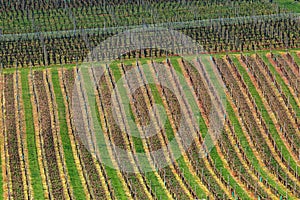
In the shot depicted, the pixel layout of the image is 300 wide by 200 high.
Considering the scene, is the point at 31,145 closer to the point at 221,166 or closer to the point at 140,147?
the point at 140,147

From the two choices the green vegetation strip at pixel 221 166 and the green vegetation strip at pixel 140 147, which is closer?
the green vegetation strip at pixel 221 166

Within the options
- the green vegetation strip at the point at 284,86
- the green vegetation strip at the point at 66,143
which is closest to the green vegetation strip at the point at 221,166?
the green vegetation strip at the point at 284,86

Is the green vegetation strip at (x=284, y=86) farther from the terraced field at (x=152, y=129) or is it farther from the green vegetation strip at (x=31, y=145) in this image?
the green vegetation strip at (x=31, y=145)

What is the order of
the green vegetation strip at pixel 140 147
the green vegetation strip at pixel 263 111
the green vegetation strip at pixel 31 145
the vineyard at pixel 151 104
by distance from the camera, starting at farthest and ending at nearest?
1. the green vegetation strip at pixel 263 111
2. the vineyard at pixel 151 104
3. the green vegetation strip at pixel 31 145
4. the green vegetation strip at pixel 140 147

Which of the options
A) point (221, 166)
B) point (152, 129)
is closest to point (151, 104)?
point (152, 129)

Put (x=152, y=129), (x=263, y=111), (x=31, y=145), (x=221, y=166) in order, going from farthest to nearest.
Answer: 1. (x=263, y=111)
2. (x=152, y=129)
3. (x=31, y=145)
4. (x=221, y=166)

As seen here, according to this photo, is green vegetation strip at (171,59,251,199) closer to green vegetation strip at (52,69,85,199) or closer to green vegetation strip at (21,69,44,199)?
green vegetation strip at (52,69,85,199)
